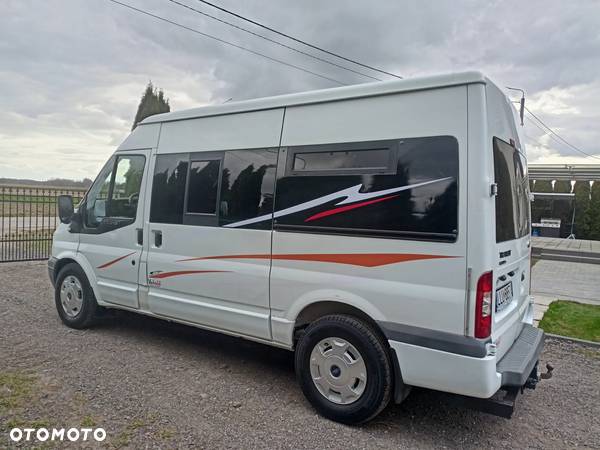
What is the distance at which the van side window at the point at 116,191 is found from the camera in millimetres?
4863

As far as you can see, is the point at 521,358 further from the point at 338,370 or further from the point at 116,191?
the point at 116,191

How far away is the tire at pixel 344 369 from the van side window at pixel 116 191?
2.61 metres

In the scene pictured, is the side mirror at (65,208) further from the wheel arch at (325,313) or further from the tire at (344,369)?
the tire at (344,369)

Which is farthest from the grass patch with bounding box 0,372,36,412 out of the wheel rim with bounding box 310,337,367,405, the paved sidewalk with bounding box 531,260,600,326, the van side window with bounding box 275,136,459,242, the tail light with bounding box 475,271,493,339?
the paved sidewalk with bounding box 531,260,600,326

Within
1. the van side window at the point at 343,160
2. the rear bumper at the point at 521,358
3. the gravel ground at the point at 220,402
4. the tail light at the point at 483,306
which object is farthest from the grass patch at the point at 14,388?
the rear bumper at the point at 521,358

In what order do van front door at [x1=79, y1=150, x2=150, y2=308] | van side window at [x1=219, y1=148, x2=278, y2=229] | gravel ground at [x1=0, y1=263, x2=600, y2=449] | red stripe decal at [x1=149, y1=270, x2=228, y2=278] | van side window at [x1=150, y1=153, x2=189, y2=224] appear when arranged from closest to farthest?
gravel ground at [x1=0, y1=263, x2=600, y2=449], van side window at [x1=219, y1=148, x2=278, y2=229], red stripe decal at [x1=149, y1=270, x2=228, y2=278], van side window at [x1=150, y1=153, x2=189, y2=224], van front door at [x1=79, y1=150, x2=150, y2=308]

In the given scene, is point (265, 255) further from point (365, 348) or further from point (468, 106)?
point (468, 106)

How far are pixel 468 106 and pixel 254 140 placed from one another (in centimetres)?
188

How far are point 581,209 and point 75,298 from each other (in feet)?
71.6

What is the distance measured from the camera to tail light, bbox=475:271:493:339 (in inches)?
110

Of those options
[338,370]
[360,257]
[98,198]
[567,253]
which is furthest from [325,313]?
[567,253]

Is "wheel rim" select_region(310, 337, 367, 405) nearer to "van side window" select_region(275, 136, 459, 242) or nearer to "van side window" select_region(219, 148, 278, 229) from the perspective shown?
"van side window" select_region(275, 136, 459, 242)

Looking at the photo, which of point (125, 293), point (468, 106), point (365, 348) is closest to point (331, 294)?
point (365, 348)

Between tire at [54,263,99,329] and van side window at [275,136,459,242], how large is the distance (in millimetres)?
3019
